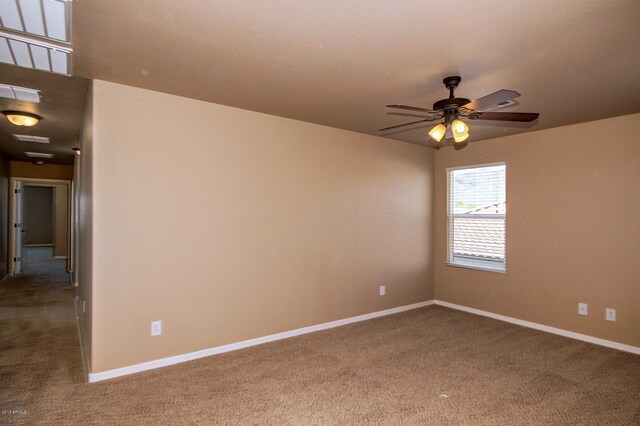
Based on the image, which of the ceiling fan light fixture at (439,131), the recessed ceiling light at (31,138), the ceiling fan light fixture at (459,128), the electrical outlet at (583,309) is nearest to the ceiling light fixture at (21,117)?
the recessed ceiling light at (31,138)

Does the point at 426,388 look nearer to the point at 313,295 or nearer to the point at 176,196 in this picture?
the point at 313,295

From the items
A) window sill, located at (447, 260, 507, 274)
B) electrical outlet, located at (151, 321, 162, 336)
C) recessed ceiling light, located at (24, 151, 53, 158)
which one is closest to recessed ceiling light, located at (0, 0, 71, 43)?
electrical outlet, located at (151, 321, 162, 336)

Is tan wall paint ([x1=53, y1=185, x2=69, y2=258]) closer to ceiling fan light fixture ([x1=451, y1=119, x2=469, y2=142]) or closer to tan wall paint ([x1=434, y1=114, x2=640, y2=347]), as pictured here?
tan wall paint ([x1=434, y1=114, x2=640, y2=347])

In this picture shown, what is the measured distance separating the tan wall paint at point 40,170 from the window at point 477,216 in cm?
803

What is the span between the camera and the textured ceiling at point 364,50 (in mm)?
1921

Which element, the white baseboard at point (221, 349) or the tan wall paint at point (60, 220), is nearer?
the white baseboard at point (221, 349)

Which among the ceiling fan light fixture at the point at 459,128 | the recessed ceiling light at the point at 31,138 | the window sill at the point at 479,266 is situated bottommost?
the window sill at the point at 479,266

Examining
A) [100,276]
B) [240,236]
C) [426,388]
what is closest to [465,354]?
[426,388]

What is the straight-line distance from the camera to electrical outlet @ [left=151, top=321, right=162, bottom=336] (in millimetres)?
3216

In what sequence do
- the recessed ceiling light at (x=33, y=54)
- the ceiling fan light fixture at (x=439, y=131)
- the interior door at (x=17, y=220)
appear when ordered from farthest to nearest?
the interior door at (x=17, y=220) → the ceiling fan light fixture at (x=439, y=131) → the recessed ceiling light at (x=33, y=54)

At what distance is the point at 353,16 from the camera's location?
1971mm

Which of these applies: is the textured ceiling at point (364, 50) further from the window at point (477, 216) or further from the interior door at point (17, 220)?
the interior door at point (17, 220)

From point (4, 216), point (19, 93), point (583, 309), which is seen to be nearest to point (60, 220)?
point (4, 216)

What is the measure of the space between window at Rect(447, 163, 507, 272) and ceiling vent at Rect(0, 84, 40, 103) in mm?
4928
